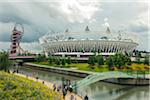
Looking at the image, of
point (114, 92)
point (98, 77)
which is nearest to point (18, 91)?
point (114, 92)

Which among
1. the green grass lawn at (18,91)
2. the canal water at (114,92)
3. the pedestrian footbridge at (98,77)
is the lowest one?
the canal water at (114,92)

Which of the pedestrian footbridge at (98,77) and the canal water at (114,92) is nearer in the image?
the canal water at (114,92)

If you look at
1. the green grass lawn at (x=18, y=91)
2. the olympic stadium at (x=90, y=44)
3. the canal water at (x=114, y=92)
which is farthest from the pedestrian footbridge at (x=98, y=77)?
the olympic stadium at (x=90, y=44)

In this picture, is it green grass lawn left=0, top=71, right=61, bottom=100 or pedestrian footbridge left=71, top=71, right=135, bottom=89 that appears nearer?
green grass lawn left=0, top=71, right=61, bottom=100

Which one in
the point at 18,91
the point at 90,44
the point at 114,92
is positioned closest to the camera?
the point at 18,91

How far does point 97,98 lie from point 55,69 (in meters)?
33.2

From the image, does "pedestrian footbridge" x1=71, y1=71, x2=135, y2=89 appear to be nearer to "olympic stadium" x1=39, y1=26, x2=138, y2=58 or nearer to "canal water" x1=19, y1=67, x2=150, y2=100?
"canal water" x1=19, y1=67, x2=150, y2=100

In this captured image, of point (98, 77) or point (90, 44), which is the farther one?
point (90, 44)

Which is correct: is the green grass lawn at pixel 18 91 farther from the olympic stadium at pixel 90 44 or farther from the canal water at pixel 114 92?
the olympic stadium at pixel 90 44

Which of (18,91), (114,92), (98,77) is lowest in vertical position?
(114,92)

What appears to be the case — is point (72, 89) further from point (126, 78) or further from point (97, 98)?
point (126, 78)

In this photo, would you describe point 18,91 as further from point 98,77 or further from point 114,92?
point 98,77

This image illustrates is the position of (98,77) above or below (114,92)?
above

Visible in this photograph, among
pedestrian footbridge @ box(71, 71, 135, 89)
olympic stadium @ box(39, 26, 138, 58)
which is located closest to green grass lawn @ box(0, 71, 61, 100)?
pedestrian footbridge @ box(71, 71, 135, 89)
